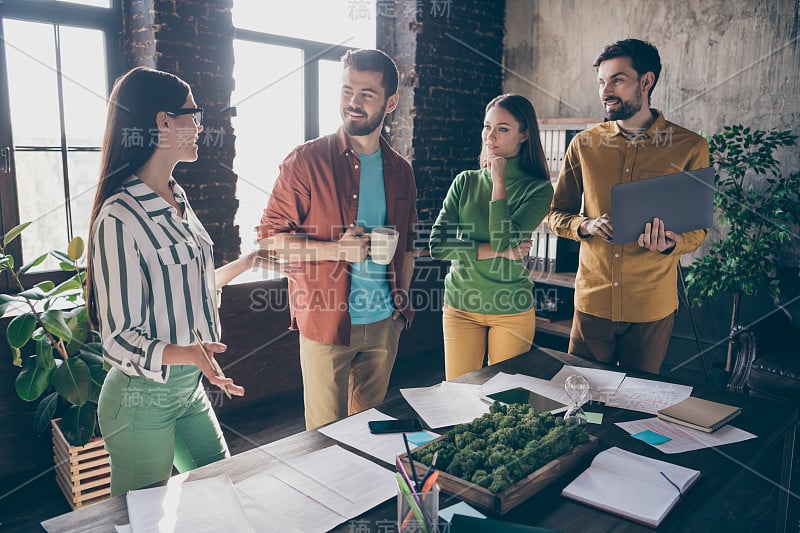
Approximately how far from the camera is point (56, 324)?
7.89ft

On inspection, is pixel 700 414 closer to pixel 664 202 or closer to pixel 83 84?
pixel 664 202

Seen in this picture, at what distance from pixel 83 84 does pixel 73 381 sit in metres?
1.50

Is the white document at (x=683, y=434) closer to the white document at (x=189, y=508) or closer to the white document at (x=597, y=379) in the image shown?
the white document at (x=597, y=379)

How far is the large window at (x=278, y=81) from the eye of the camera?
3711 millimetres

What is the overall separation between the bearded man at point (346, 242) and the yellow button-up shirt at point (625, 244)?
761mm

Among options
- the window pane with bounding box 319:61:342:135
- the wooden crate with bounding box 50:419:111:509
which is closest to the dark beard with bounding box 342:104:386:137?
the wooden crate with bounding box 50:419:111:509

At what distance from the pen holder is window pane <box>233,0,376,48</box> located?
9.86ft

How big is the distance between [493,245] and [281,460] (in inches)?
47.6

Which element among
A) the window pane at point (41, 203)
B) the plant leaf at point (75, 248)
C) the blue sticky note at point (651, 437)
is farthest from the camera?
the window pane at point (41, 203)

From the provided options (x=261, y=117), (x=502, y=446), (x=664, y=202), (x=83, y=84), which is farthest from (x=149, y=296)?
(x=261, y=117)

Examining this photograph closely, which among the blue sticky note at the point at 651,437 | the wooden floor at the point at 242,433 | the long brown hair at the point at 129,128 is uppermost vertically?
the long brown hair at the point at 129,128

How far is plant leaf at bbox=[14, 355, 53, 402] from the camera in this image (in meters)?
2.47

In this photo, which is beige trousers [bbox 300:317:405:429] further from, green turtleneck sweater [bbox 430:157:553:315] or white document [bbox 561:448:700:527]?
white document [bbox 561:448:700:527]

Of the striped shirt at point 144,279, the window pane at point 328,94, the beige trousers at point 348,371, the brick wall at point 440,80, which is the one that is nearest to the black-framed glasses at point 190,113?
the striped shirt at point 144,279
